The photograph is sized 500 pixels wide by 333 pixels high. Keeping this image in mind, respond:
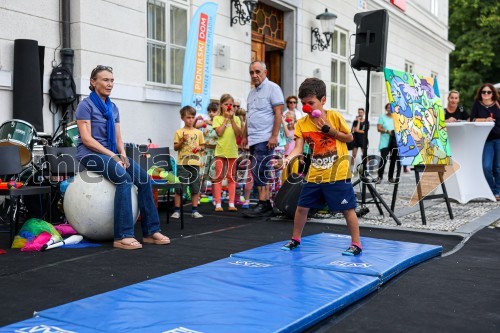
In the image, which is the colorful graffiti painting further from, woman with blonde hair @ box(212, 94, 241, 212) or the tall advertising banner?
the tall advertising banner

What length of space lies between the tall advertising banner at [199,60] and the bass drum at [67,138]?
8.94 feet

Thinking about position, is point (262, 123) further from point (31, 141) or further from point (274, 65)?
point (274, 65)

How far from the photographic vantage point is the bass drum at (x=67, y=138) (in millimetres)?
6590

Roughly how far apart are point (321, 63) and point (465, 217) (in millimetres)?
7852

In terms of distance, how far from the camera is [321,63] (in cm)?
1455

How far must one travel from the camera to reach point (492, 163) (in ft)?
31.3

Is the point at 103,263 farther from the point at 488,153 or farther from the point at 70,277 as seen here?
the point at 488,153

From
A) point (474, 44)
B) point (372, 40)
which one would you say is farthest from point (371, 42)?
point (474, 44)

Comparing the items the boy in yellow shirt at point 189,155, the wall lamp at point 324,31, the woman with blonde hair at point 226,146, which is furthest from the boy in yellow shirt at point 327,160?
the wall lamp at point 324,31

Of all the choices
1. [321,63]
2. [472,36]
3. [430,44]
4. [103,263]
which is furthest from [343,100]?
[472,36]

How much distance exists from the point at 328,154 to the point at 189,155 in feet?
9.24

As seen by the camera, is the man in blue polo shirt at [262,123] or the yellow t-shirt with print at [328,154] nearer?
the yellow t-shirt with print at [328,154]

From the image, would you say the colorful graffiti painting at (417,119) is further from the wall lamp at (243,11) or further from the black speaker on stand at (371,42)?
the wall lamp at (243,11)

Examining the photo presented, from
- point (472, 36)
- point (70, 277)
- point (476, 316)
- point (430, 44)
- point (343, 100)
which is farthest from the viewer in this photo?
point (472, 36)
